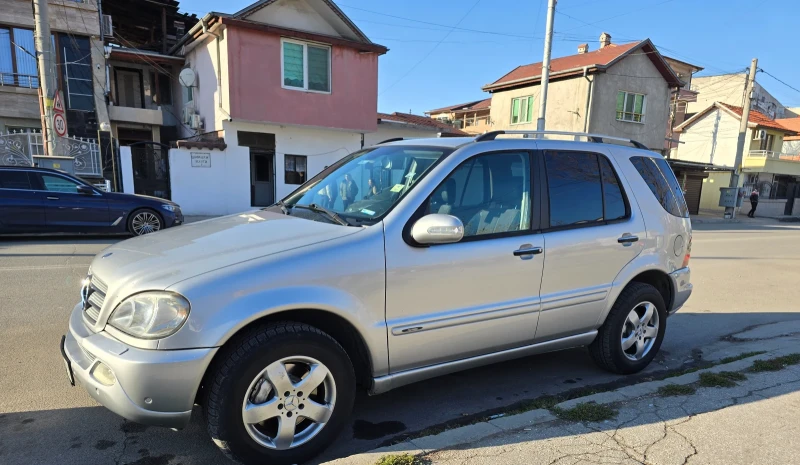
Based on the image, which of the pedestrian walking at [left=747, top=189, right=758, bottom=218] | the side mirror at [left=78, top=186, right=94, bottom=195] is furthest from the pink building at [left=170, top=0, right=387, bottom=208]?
the pedestrian walking at [left=747, top=189, right=758, bottom=218]

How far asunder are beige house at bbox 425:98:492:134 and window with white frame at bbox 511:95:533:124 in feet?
24.0

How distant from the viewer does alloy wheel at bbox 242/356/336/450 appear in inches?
97.0

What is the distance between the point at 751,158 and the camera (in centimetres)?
3422

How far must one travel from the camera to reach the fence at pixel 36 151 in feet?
48.7

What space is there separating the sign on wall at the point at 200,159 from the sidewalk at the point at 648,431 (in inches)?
593

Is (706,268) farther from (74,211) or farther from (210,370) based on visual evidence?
(74,211)

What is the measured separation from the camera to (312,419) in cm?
263

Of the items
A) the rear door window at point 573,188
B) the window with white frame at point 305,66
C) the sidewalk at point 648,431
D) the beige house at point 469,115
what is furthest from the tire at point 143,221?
the beige house at point 469,115

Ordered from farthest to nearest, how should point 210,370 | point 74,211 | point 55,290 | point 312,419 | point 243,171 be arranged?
point 243,171, point 74,211, point 55,290, point 312,419, point 210,370

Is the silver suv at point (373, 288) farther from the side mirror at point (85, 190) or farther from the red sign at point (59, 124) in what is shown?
the red sign at point (59, 124)

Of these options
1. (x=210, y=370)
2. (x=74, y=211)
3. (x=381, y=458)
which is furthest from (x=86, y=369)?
(x=74, y=211)

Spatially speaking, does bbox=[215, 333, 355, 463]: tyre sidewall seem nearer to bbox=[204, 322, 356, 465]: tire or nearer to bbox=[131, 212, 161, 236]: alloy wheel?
bbox=[204, 322, 356, 465]: tire

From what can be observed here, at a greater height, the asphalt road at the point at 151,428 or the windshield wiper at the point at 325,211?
the windshield wiper at the point at 325,211

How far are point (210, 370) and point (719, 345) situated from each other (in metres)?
5.05
